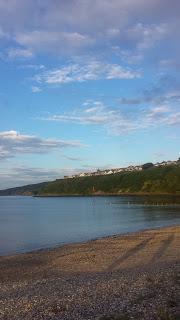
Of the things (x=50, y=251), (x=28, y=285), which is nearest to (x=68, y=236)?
(x=50, y=251)

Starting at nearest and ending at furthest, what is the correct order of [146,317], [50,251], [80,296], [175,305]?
[146,317], [175,305], [80,296], [50,251]

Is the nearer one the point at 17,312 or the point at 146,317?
the point at 146,317

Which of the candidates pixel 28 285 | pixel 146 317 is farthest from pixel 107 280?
pixel 146 317

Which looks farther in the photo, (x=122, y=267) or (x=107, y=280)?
(x=122, y=267)

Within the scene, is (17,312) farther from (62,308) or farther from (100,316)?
(100,316)

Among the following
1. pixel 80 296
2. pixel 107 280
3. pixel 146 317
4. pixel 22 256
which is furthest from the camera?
pixel 22 256

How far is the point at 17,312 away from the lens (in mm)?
14531

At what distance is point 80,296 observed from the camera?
16375mm

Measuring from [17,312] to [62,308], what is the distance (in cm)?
133

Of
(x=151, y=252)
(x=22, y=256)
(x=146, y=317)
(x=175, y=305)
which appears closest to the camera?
(x=146, y=317)

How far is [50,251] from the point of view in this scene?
1610 inches

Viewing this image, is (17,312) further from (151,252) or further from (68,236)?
(68,236)

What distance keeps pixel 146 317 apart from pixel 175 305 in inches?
61.1

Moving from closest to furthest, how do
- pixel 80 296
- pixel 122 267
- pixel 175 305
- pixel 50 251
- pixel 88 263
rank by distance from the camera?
1. pixel 175 305
2. pixel 80 296
3. pixel 122 267
4. pixel 88 263
5. pixel 50 251
